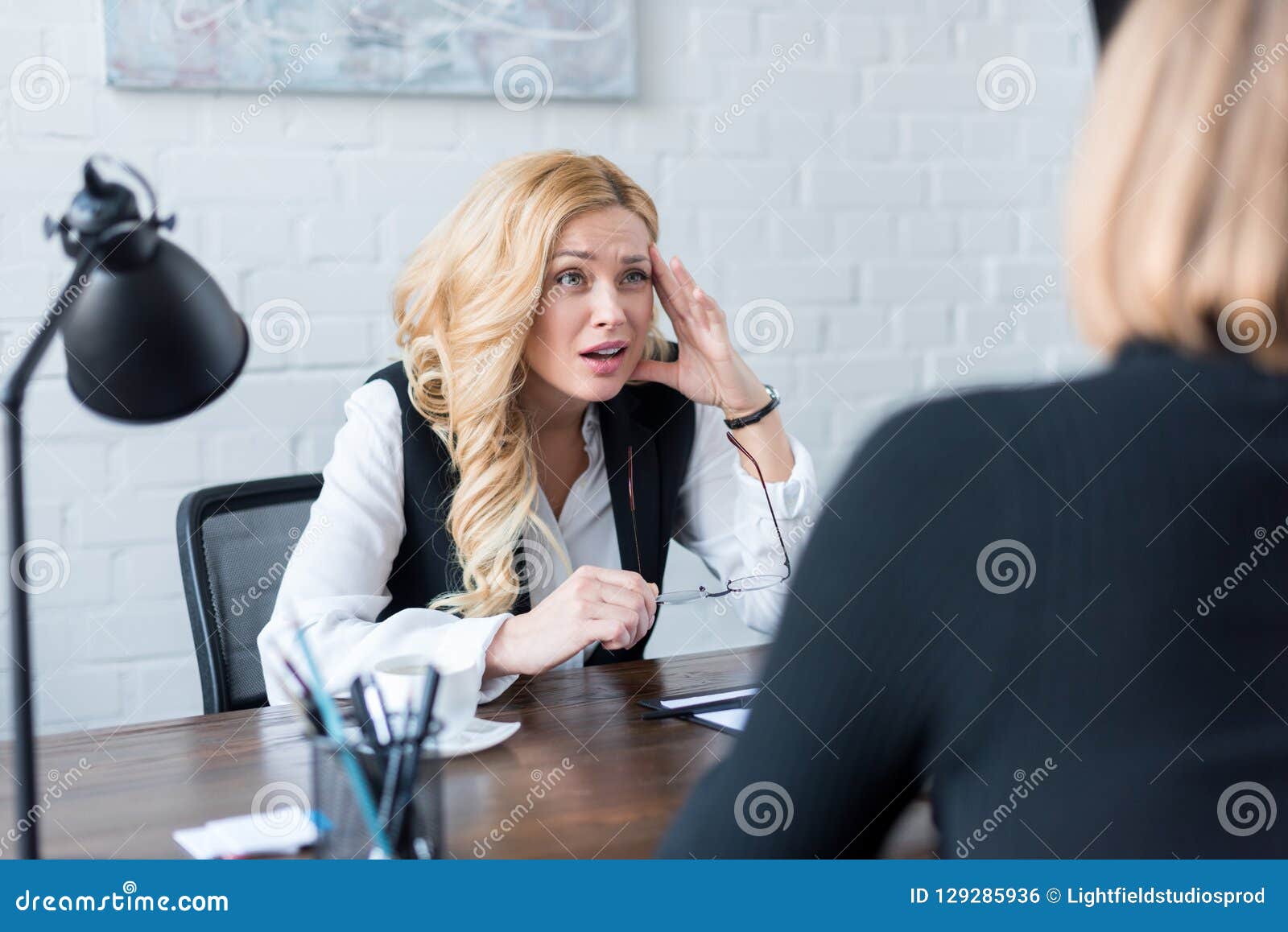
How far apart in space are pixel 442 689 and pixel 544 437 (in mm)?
869

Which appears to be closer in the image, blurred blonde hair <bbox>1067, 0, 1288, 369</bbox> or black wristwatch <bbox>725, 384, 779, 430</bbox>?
blurred blonde hair <bbox>1067, 0, 1288, 369</bbox>

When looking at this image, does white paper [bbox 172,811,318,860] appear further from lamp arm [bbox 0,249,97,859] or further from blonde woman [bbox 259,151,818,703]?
blonde woman [bbox 259,151,818,703]

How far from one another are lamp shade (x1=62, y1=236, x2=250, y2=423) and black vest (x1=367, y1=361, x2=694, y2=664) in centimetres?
81

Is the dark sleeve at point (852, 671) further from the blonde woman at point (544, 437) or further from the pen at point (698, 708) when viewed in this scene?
the blonde woman at point (544, 437)

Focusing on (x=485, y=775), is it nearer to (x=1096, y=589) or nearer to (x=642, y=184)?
(x=1096, y=589)

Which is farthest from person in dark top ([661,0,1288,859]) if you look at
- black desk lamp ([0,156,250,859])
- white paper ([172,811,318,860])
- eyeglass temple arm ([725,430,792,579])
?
eyeglass temple arm ([725,430,792,579])

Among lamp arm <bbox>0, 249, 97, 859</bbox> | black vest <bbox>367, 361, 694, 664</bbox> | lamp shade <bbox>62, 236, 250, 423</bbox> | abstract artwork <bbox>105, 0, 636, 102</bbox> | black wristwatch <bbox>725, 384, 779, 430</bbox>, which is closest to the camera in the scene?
lamp arm <bbox>0, 249, 97, 859</bbox>

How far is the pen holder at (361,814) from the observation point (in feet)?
2.66

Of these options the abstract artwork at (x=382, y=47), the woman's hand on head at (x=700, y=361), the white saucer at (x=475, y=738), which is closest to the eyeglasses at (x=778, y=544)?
the woman's hand on head at (x=700, y=361)

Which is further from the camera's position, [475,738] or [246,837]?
[475,738]

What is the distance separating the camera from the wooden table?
37.5 inches

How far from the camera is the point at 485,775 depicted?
1091 mm

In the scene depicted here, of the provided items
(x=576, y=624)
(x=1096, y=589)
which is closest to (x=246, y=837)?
(x=576, y=624)

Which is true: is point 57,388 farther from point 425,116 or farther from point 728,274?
point 728,274
